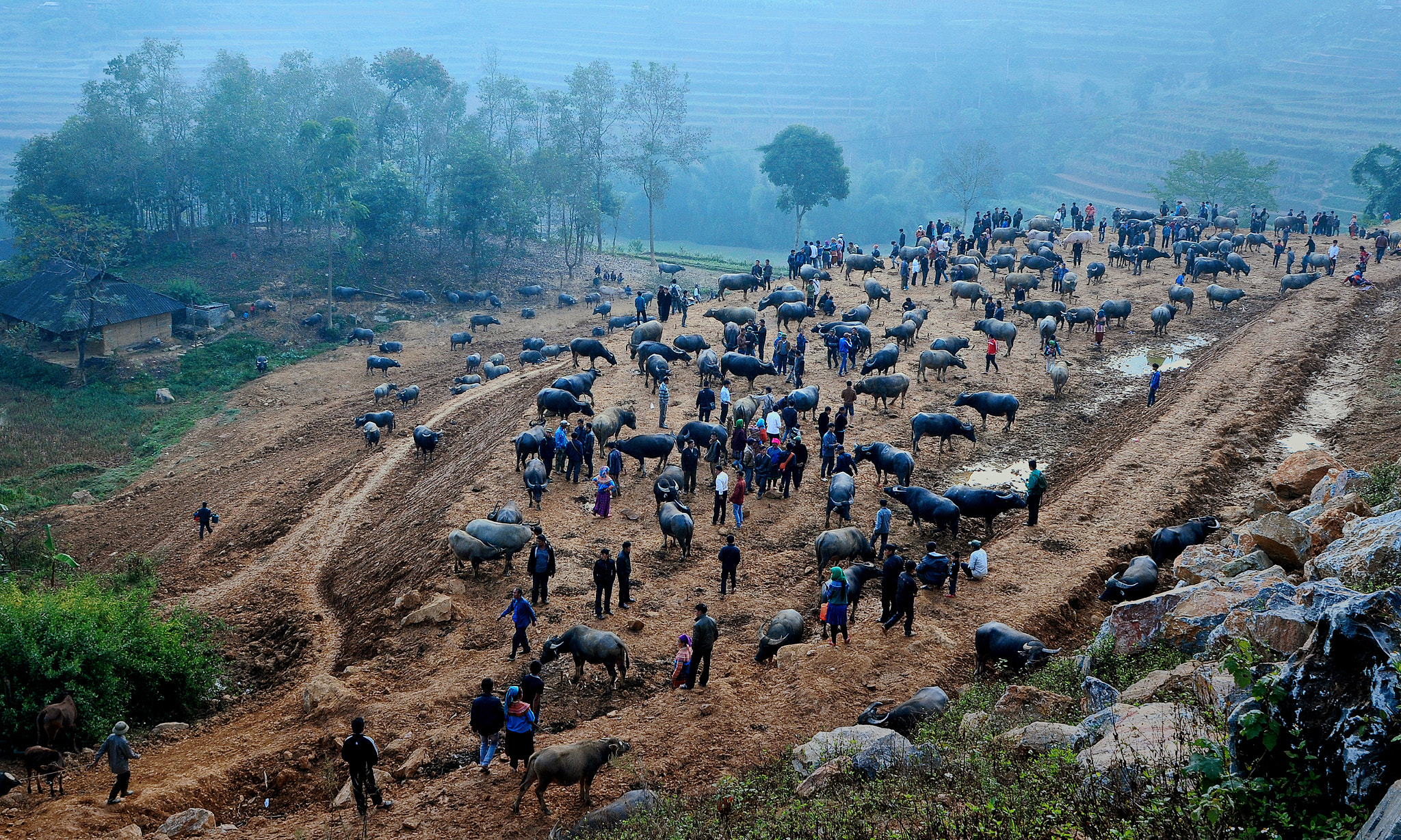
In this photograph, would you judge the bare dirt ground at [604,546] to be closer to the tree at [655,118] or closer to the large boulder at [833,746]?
the large boulder at [833,746]

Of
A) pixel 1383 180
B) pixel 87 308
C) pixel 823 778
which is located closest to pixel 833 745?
pixel 823 778

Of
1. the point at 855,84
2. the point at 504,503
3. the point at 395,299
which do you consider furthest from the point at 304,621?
the point at 855,84

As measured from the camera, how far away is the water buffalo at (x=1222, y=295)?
38.0 metres

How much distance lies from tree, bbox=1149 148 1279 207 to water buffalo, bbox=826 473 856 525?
64.7 metres

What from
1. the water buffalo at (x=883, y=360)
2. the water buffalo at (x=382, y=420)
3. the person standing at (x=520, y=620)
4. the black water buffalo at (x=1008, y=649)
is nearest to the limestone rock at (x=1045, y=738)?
the black water buffalo at (x=1008, y=649)

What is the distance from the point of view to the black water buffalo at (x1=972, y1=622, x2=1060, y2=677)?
1362 centimetres

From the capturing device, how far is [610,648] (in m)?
13.9

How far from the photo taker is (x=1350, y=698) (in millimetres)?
6590

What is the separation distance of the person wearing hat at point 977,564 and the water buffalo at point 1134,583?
6.75 ft

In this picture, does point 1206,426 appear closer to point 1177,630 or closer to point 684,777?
point 1177,630

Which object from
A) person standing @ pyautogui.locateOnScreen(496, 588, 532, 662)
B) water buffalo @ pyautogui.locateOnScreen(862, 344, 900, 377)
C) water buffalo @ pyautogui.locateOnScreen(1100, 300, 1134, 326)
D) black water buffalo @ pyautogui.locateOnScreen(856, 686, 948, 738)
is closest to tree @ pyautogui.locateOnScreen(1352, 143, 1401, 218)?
water buffalo @ pyautogui.locateOnScreen(1100, 300, 1134, 326)

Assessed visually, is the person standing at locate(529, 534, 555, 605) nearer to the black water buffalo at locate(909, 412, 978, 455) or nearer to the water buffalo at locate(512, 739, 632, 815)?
the water buffalo at locate(512, 739, 632, 815)

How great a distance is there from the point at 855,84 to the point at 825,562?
15104cm

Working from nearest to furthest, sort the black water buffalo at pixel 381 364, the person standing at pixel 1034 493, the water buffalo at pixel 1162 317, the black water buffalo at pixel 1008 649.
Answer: the black water buffalo at pixel 1008 649 < the person standing at pixel 1034 493 < the water buffalo at pixel 1162 317 < the black water buffalo at pixel 381 364
